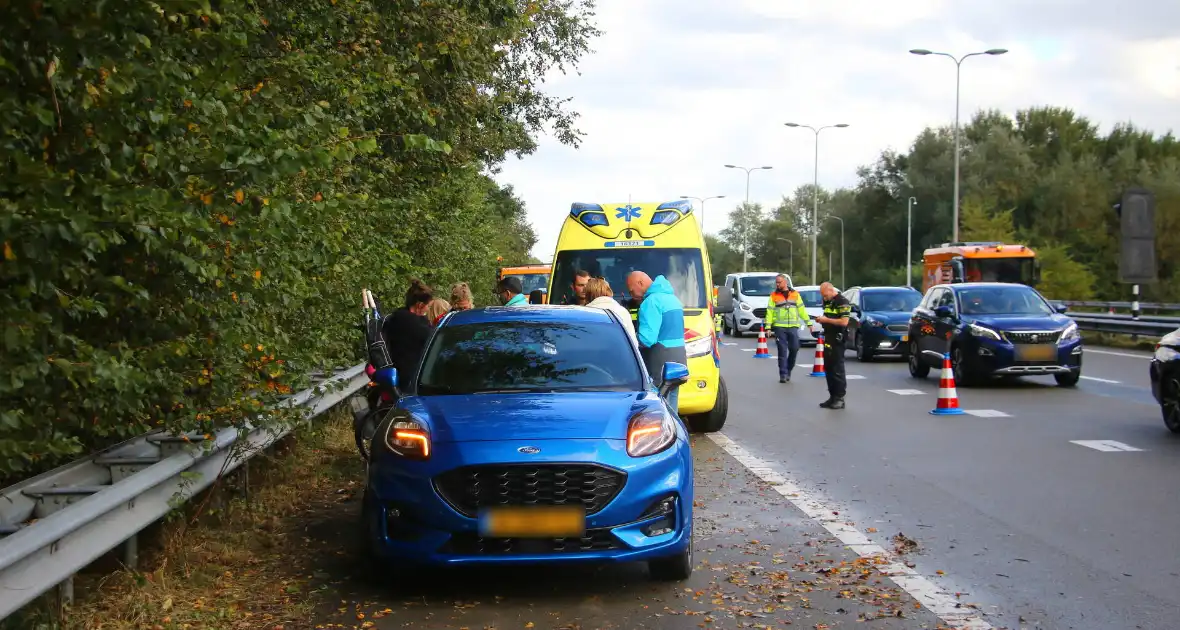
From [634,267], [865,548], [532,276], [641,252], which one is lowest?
[865,548]

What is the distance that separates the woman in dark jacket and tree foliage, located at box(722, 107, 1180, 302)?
5208cm

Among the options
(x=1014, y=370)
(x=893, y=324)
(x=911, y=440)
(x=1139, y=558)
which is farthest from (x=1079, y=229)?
(x=1139, y=558)

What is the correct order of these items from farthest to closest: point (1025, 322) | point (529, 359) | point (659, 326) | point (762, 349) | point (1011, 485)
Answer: point (762, 349), point (1025, 322), point (659, 326), point (1011, 485), point (529, 359)

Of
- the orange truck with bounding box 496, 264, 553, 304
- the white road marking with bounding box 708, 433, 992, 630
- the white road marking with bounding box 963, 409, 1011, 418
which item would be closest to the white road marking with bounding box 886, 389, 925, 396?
the white road marking with bounding box 963, 409, 1011, 418

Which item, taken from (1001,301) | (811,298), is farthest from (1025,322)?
(811,298)

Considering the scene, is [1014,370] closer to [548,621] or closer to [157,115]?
[548,621]

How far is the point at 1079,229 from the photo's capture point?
76375 millimetres

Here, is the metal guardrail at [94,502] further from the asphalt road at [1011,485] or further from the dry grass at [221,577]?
the asphalt road at [1011,485]

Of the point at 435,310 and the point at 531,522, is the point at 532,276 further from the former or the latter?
the point at 531,522

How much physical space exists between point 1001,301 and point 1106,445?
8.62 meters

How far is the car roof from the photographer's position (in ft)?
27.3

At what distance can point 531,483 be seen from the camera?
253 inches

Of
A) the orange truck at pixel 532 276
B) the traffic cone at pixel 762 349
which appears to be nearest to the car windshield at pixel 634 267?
the traffic cone at pixel 762 349

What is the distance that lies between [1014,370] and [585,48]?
13519mm
